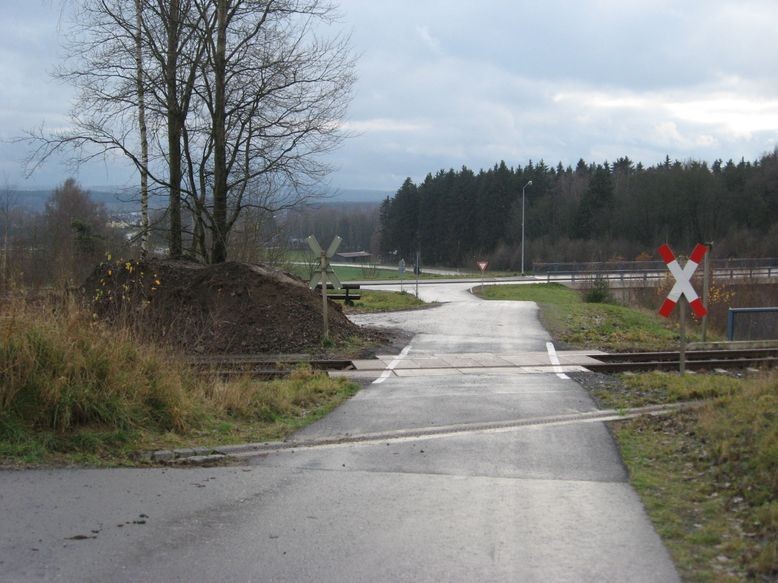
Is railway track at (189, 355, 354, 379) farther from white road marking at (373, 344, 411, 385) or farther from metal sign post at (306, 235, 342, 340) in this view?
metal sign post at (306, 235, 342, 340)

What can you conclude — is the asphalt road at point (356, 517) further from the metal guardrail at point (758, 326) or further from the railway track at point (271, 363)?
the metal guardrail at point (758, 326)

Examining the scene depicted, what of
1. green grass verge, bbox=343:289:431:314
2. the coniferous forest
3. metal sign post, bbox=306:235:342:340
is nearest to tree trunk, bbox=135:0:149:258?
metal sign post, bbox=306:235:342:340

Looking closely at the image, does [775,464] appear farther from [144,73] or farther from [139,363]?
[144,73]

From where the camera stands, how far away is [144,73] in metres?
20.2

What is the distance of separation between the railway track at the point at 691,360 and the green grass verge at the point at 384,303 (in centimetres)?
1492

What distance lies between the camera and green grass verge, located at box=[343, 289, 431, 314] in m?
32.2

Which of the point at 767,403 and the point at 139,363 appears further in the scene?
the point at 139,363

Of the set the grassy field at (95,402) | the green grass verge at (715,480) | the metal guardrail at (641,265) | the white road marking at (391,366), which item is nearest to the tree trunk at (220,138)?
the white road marking at (391,366)

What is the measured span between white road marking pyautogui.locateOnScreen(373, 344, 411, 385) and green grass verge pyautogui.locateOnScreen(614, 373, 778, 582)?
5319 mm

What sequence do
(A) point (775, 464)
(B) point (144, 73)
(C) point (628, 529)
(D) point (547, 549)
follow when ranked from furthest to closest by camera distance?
1. (B) point (144, 73)
2. (A) point (775, 464)
3. (C) point (628, 529)
4. (D) point (547, 549)

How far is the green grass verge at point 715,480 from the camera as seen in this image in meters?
5.06

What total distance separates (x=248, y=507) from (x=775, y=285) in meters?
47.9

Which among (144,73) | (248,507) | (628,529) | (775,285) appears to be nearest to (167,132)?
(144,73)

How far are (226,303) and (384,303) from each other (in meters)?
18.3
